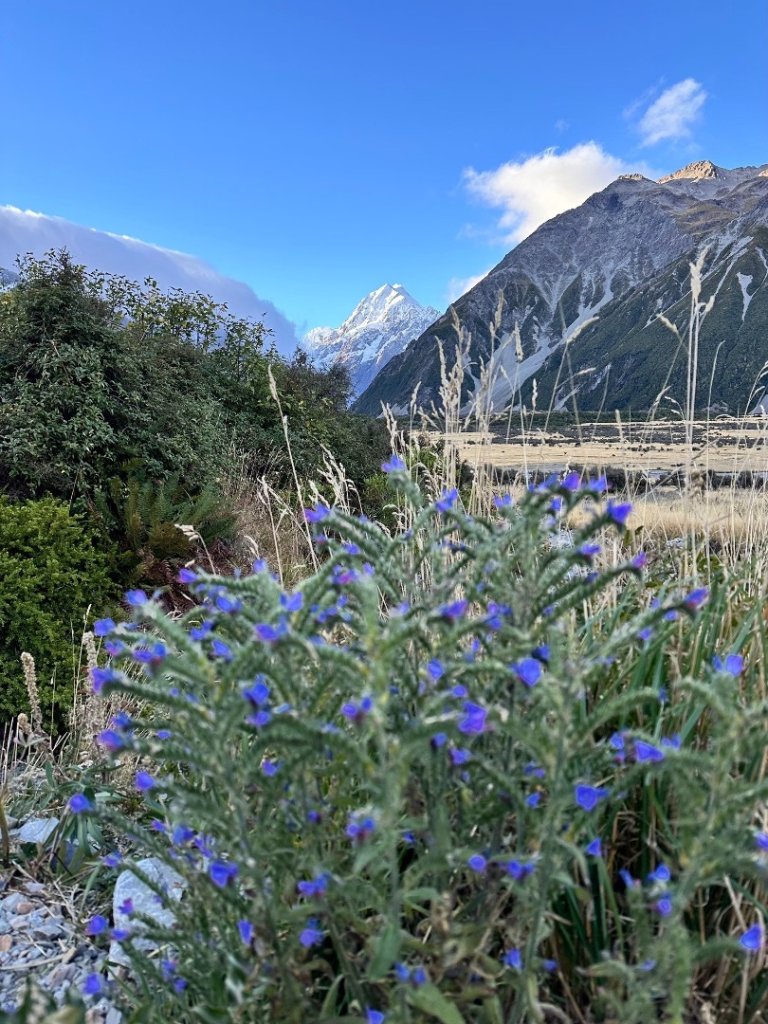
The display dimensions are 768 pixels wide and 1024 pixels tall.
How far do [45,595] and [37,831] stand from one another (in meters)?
2.09

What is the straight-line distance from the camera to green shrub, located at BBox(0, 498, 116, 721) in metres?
3.97

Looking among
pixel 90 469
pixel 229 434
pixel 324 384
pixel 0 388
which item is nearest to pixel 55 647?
pixel 90 469

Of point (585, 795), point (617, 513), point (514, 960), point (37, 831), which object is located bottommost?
point (37, 831)

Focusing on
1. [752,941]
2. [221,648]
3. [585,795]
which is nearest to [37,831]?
[221,648]

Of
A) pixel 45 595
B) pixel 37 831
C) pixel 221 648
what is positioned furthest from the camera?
pixel 45 595

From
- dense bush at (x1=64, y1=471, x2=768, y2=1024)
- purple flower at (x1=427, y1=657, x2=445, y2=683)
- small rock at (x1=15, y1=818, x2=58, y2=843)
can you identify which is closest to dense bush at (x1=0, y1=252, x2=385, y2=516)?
small rock at (x1=15, y1=818, x2=58, y2=843)

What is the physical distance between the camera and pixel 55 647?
4.15 m

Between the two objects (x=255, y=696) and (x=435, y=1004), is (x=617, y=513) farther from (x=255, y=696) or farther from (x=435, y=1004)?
(x=435, y=1004)

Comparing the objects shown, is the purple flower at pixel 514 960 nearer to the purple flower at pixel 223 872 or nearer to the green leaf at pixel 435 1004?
the green leaf at pixel 435 1004

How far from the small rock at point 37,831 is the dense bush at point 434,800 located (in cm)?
119

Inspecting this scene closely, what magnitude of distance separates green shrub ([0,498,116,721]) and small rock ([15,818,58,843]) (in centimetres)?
139

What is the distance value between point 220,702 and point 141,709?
10.4 ft

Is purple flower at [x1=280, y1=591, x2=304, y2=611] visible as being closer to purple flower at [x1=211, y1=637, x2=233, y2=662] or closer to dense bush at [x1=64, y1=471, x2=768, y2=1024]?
dense bush at [x1=64, y1=471, x2=768, y2=1024]

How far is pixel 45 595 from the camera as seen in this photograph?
4.25 m
